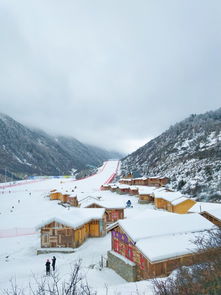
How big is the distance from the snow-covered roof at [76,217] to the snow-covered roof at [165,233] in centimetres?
849

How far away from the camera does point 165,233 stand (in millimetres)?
15602

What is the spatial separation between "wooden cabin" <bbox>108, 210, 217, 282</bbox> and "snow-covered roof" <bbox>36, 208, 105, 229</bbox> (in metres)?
6.78

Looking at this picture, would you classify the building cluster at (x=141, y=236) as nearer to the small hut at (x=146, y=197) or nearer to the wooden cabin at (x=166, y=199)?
the wooden cabin at (x=166, y=199)

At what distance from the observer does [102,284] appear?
14.6 metres

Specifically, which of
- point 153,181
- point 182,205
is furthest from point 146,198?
point 153,181

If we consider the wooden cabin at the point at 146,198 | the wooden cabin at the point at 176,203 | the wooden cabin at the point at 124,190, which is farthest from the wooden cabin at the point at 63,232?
the wooden cabin at the point at 124,190

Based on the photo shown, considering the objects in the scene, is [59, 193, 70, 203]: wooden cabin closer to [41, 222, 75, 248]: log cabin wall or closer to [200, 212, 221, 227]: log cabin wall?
[41, 222, 75, 248]: log cabin wall

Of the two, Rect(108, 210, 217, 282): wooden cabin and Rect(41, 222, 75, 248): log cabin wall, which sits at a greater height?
Rect(108, 210, 217, 282): wooden cabin

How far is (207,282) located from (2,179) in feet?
473

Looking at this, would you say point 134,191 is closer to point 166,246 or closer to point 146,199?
point 146,199

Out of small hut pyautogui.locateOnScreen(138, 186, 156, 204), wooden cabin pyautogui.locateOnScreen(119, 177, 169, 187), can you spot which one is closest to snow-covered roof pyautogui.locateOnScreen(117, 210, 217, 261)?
small hut pyautogui.locateOnScreen(138, 186, 156, 204)

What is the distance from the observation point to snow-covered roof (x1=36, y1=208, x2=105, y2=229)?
24147mm

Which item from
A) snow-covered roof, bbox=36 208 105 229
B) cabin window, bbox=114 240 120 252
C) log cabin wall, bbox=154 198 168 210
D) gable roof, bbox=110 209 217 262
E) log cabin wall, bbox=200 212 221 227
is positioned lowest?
log cabin wall, bbox=154 198 168 210

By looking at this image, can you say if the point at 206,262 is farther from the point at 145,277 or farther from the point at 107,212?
the point at 107,212
